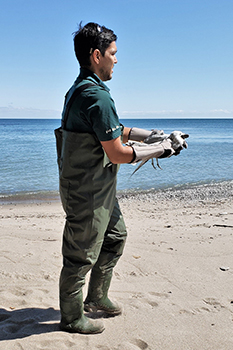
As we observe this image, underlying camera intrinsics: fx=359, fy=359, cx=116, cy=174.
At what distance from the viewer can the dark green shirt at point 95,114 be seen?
227cm

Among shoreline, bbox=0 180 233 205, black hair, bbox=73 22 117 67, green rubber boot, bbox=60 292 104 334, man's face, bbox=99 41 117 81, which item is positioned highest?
black hair, bbox=73 22 117 67

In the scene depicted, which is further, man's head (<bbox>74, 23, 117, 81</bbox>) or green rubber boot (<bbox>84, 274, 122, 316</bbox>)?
green rubber boot (<bbox>84, 274, 122, 316</bbox>)

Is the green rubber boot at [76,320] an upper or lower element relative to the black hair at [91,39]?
lower

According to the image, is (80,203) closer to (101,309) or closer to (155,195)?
(101,309)

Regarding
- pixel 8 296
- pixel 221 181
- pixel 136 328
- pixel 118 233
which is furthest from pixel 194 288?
pixel 221 181

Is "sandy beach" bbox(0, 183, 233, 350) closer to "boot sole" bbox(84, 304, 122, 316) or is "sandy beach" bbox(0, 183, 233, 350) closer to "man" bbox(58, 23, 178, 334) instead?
"boot sole" bbox(84, 304, 122, 316)

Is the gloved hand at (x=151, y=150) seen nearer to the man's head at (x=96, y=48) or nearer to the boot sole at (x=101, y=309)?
the man's head at (x=96, y=48)

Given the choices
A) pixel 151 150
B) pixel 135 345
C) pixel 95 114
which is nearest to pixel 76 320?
pixel 135 345

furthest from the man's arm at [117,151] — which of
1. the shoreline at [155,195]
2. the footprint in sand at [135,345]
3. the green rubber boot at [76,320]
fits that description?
the shoreline at [155,195]

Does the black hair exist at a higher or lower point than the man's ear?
higher

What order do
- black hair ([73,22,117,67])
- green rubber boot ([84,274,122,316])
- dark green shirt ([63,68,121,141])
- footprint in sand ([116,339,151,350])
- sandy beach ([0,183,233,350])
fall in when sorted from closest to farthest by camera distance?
1. dark green shirt ([63,68,121,141])
2. black hair ([73,22,117,67])
3. footprint in sand ([116,339,151,350])
4. sandy beach ([0,183,233,350])
5. green rubber boot ([84,274,122,316])

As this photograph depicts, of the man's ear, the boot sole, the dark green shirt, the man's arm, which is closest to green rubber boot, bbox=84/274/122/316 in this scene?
the boot sole

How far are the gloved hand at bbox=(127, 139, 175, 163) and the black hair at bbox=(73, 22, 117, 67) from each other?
2.26 ft

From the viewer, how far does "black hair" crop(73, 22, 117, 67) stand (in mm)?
2373
